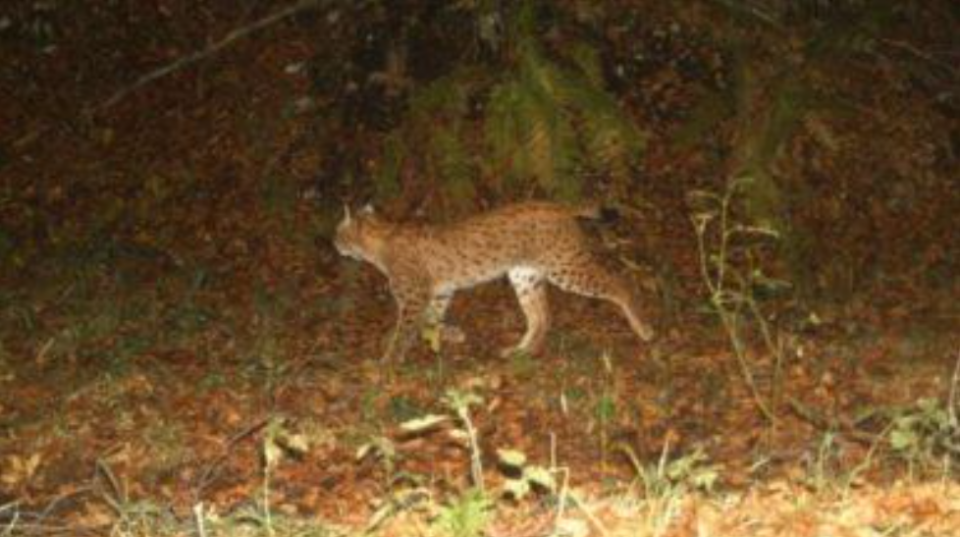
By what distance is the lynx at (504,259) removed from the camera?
10.1 meters

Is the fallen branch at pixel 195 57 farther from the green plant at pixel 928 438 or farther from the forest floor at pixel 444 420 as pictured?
the green plant at pixel 928 438

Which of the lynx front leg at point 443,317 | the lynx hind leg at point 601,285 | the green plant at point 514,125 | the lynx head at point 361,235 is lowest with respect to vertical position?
the lynx front leg at point 443,317

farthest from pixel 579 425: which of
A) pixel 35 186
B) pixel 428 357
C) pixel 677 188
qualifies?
pixel 35 186

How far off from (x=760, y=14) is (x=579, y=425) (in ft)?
17.9

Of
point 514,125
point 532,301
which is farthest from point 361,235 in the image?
point 514,125

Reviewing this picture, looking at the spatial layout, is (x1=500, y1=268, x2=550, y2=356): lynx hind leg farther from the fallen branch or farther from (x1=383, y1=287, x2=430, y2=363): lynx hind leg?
the fallen branch

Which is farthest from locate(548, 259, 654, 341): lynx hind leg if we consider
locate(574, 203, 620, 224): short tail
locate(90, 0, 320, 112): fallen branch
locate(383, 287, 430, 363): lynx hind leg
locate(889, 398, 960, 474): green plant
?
locate(90, 0, 320, 112): fallen branch

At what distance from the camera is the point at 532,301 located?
10.3 m

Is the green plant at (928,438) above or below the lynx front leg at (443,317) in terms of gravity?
above

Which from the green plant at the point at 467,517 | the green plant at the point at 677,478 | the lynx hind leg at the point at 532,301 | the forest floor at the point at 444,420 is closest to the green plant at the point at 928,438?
the forest floor at the point at 444,420

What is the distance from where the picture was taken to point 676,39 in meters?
12.7

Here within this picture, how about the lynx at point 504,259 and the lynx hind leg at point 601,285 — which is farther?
the lynx at point 504,259

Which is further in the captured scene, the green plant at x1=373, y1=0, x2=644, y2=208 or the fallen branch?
the fallen branch

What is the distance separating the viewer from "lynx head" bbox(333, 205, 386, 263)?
10.4m
